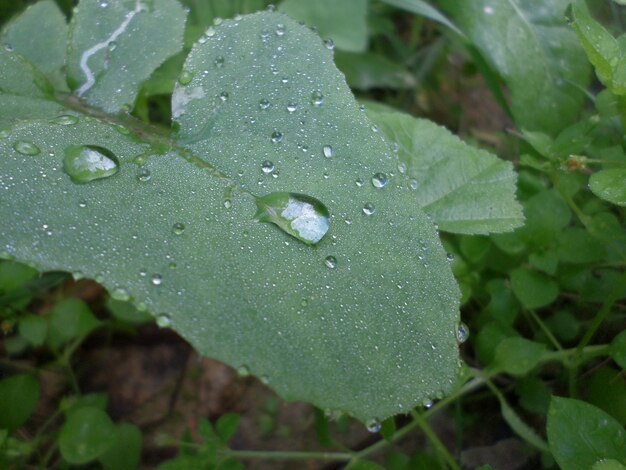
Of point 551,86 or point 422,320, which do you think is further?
point 551,86

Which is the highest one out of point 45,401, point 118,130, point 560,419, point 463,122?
point 118,130

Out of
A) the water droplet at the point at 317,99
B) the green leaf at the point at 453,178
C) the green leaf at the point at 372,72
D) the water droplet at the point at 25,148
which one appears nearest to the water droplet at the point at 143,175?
the water droplet at the point at 25,148

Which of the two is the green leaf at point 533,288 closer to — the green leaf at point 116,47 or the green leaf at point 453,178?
the green leaf at point 453,178

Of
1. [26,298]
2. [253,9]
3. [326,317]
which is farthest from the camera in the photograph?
[253,9]

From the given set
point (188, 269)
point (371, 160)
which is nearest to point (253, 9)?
point (371, 160)

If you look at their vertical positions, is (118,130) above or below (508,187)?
above

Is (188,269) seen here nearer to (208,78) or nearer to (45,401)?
(208,78)

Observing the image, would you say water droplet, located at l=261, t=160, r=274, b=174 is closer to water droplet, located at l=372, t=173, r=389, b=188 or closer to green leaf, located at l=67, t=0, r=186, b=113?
water droplet, located at l=372, t=173, r=389, b=188

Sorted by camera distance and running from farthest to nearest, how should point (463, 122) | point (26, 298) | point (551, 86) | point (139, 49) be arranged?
point (463, 122) → point (551, 86) → point (26, 298) → point (139, 49)

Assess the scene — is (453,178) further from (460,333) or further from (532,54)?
(532,54)
